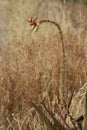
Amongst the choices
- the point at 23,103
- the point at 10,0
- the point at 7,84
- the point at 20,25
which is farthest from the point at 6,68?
the point at 10,0

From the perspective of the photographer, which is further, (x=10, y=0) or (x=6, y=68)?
(x=10, y=0)

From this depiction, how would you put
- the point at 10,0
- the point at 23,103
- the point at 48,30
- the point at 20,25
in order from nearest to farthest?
the point at 23,103, the point at 48,30, the point at 20,25, the point at 10,0

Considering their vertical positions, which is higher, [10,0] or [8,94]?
[10,0]

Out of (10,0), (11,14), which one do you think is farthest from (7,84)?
(10,0)

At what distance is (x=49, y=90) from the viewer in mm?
3105

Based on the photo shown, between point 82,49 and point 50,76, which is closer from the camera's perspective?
point 50,76

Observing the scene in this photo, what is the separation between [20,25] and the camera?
476 cm

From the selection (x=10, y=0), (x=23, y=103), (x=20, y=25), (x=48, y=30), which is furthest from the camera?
(x=10, y=0)

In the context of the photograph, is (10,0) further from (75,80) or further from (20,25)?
(75,80)

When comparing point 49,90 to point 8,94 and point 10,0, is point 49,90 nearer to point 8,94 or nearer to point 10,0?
point 8,94

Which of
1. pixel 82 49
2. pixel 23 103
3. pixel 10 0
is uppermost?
pixel 10 0

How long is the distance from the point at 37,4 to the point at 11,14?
1.21 metres

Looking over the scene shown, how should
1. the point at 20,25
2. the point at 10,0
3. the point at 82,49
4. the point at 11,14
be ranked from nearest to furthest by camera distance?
the point at 82,49 < the point at 20,25 < the point at 11,14 < the point at 10,0

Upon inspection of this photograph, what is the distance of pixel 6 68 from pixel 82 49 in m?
0.68
